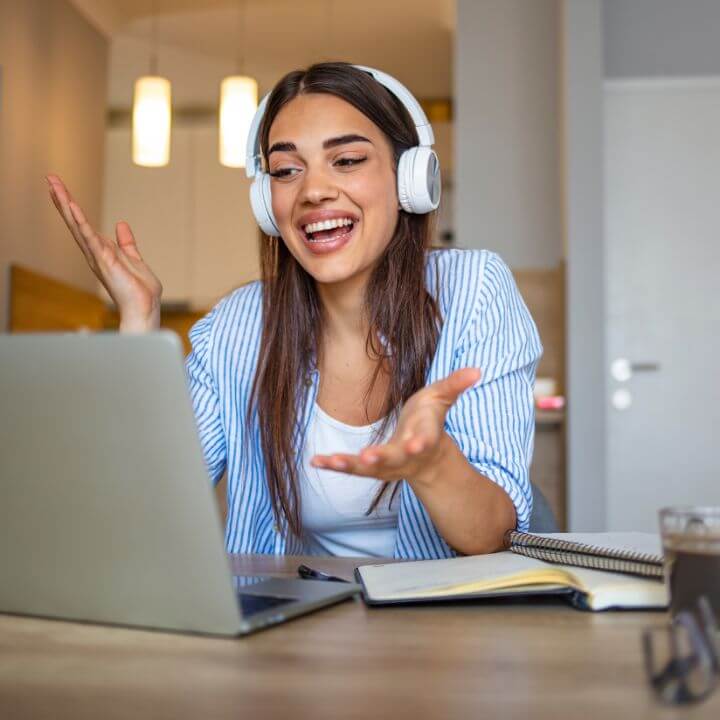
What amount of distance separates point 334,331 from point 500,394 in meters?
0.36

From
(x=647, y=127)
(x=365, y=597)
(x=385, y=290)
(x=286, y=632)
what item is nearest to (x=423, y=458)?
(x=365, y=597)

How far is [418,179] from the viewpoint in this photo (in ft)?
4.94

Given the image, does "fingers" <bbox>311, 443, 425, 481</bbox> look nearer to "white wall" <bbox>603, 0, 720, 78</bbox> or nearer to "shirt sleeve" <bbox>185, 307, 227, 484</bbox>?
"shirt sleeve" <bbox>185, 307, 227, 484</bbox>

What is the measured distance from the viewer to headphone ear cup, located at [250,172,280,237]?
152 cm

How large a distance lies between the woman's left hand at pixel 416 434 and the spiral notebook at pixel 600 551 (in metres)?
0.15

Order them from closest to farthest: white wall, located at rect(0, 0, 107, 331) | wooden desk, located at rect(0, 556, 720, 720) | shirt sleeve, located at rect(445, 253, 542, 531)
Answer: wooden desk, located at rect(0, 556, 720, 720)
shirt sleeve, located at rect(445, 253, 542, 531)
white wall, located at rect(0, 0, 107, 331)

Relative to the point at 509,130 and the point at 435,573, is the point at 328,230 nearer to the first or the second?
the point at 435,573

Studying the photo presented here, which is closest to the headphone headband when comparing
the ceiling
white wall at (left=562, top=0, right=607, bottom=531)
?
white wall at (left=562, top=0, right=607, bottom=531)

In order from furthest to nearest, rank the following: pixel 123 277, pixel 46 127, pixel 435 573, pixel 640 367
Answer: pixel 46 127
pixel 640 367
pixel 123 277
pixel 435 573

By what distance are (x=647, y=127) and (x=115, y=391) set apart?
4043 mm

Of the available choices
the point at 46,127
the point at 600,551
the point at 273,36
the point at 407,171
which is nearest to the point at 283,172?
the point at 407,171

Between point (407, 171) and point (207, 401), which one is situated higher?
point (407, 171)

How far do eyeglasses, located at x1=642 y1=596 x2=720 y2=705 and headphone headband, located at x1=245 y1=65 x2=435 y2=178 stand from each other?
1094 millimetres

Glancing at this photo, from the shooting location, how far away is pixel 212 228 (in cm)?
710
